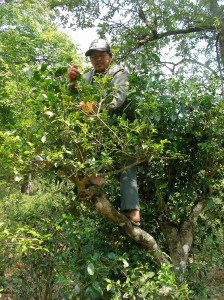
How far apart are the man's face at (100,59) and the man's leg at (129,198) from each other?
93cm

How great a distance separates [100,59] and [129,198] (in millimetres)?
1195

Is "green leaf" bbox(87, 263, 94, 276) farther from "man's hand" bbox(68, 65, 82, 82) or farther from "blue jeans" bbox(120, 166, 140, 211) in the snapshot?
"man's hand" bbox(68, 65, 82, 82)

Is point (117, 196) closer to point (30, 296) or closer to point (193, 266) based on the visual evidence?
point (193, 266)

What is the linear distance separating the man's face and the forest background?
17 cm

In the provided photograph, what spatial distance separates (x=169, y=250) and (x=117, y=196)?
692 mm

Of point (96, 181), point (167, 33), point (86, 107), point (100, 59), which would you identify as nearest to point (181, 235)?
point (96, 181)

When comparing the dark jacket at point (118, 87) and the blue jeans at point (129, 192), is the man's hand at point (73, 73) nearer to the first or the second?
the dark jacket at point (118, 87)

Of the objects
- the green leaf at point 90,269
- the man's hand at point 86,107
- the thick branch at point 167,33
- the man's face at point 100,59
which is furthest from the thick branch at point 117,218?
the thick branch at point 167,33

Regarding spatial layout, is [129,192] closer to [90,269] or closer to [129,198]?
[129,198]

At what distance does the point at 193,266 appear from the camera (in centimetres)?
270

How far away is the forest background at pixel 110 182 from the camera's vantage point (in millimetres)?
1932

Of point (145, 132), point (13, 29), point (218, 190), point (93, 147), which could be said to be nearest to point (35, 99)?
point (93, 147)

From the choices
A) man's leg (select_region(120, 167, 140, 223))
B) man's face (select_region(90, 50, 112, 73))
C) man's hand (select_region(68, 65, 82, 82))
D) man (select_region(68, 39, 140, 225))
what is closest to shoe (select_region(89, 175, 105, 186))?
man (select_region(68, 39, 140, 225))

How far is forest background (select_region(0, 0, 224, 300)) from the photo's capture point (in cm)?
193
